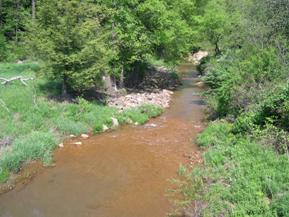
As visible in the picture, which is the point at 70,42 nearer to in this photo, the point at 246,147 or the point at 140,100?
the point at 140,100

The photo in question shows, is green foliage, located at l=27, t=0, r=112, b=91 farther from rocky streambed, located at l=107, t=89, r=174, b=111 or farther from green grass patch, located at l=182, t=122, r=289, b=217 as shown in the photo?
green grass patch, located at l=182, t=122, r=289, b=217

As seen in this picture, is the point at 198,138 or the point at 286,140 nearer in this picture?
the point at 286,140

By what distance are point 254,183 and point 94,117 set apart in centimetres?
1115

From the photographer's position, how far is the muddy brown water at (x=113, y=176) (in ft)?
40.1

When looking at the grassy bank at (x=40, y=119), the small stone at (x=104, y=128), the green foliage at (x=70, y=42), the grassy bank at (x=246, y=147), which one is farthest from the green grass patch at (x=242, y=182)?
the green foliage at (x=70, y=42)

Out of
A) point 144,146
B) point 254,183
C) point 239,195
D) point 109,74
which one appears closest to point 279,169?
point 254,183

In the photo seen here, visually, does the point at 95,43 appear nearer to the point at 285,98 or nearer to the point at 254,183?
the point at 285,98

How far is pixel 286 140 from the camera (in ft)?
43.8

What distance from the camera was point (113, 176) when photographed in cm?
1473

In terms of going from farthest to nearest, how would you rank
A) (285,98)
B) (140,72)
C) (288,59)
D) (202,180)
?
(140,72) → (288,59) → (285,98) → (202,180)

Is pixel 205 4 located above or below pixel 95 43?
above

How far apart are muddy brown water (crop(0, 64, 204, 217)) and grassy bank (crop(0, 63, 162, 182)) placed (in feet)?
2.50

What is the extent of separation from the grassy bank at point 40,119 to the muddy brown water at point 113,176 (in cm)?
76

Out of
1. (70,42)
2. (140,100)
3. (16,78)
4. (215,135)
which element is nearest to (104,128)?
(70,42)
